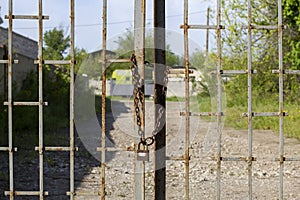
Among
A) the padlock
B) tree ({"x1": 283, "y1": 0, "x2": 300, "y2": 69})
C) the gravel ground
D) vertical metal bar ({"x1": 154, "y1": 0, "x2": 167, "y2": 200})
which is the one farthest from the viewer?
tree ({"x1": 283, "y1": 0, "x2": 300, "y2": 69})

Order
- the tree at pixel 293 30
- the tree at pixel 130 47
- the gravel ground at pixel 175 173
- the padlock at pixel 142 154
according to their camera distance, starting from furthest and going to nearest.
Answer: the tree at pixel 293 30, the gravel ground at pixel 175 173, the tree at pixel 130 47, the padlock at pixel 142 154

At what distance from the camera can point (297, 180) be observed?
23.5 ft

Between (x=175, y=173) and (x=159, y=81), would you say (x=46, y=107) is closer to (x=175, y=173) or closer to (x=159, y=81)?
(x=175, y=173)

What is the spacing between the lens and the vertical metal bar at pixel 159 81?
3725 mm

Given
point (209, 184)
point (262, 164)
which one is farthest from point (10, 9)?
point (262, 164)

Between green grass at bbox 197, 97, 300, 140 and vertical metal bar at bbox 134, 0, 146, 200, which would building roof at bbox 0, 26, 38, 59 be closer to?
green grass at bbox 197, 97, 300, 140

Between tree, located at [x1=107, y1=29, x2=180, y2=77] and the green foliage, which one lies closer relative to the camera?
tree, located at [x1=107, y1=29, x2=180, y2=77]

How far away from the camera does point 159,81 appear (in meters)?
3.76

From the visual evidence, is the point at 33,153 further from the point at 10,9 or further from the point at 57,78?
the point at 57,78

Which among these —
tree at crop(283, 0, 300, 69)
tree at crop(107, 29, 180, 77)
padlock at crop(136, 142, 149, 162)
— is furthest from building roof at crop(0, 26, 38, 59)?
padlock at crop(136, 142, 149, 162)

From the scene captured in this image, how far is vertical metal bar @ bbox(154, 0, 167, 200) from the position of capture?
372 centimetres

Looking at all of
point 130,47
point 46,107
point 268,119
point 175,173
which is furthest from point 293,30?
point 175,173

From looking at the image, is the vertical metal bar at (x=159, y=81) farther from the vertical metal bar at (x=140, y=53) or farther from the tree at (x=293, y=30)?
the tree at (x=293, y=30)

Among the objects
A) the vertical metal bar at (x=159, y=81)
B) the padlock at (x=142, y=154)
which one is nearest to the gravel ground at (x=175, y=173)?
the vertical metal bar at (x=159, y=81)
